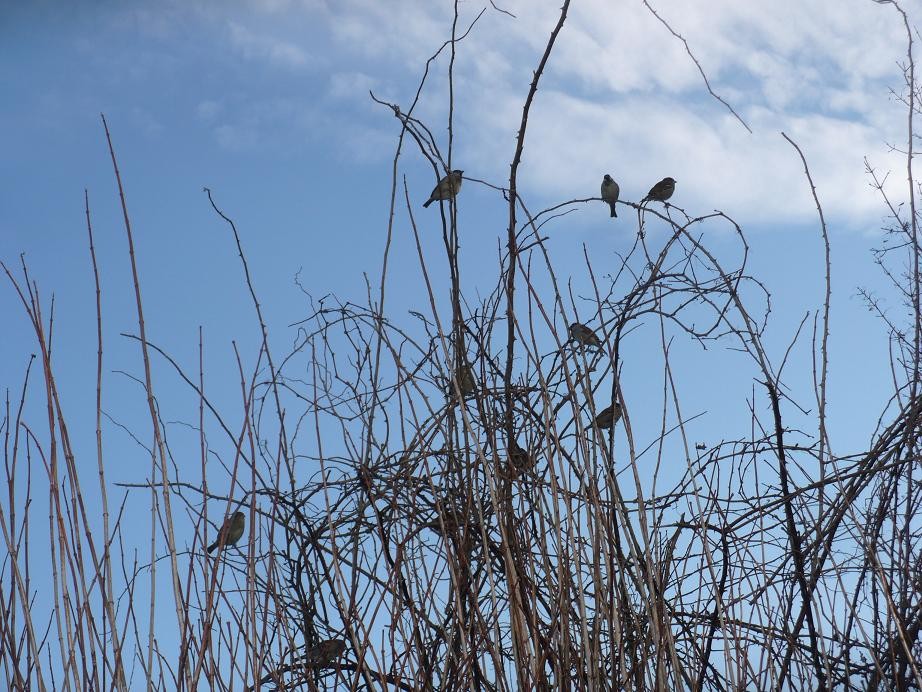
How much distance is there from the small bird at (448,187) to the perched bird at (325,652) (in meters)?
0.67

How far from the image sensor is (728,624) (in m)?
1.34

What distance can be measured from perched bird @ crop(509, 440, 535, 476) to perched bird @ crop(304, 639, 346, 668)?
37cm

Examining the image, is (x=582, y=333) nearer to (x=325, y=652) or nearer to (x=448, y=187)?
(x=448, y=187)

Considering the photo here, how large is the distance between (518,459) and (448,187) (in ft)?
1.48

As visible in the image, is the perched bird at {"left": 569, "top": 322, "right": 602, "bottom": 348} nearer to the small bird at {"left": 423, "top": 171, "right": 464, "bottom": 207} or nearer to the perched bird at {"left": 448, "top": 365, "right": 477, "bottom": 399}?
the perched bird at {"left": 448, "top": 365, "right": 477, "bottom": 399}

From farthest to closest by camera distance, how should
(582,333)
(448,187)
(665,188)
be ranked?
1. (665,188)
2. (448,187)
3. (582,333)

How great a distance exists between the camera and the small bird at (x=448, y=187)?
141 centimetres

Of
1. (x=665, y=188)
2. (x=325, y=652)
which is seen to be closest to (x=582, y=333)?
(x=325, y=652)

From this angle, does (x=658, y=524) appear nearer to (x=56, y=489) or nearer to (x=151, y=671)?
(x=151, y=671)

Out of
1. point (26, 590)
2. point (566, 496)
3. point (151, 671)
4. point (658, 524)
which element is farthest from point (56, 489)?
point (658, 524)

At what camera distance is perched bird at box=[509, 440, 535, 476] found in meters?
1.27

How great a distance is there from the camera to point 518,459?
139 centimetres

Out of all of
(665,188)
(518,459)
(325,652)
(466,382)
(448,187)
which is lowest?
(325,652)

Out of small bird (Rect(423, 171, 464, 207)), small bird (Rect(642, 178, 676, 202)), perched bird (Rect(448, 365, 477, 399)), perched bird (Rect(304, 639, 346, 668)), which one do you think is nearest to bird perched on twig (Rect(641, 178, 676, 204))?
small bird (Rect(642, 178, 676, 202))
